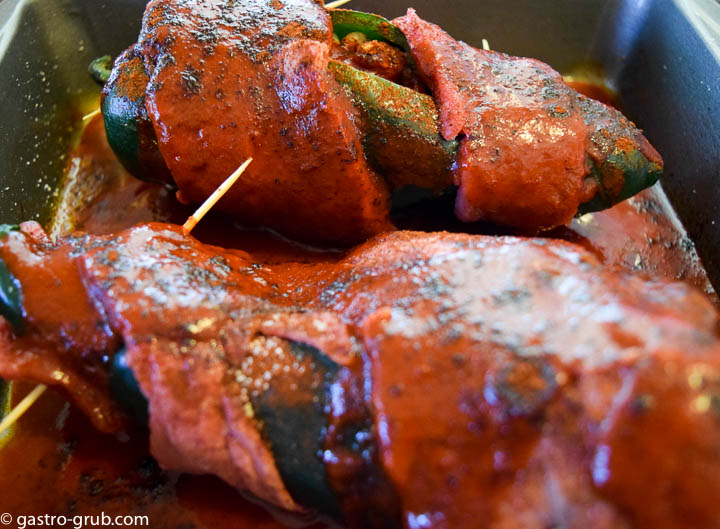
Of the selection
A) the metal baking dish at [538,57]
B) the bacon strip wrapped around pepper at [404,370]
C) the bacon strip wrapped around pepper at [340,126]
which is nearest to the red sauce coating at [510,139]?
the bacon strip wrapped around pepper at [340,126]

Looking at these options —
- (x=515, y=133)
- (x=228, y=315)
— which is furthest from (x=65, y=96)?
(x=515, y=133)

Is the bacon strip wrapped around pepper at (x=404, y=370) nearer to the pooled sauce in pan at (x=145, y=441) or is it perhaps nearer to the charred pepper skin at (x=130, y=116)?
the pooled sauce in pan at (x=145, y=441)

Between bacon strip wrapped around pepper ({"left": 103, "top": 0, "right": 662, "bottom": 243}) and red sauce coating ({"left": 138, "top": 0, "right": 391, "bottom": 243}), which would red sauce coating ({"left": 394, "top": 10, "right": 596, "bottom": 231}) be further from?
red sauce coating ({"left": 138, "top": 0, "right": 391, "bottom": 243})

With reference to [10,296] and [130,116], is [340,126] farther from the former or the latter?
[10,296]

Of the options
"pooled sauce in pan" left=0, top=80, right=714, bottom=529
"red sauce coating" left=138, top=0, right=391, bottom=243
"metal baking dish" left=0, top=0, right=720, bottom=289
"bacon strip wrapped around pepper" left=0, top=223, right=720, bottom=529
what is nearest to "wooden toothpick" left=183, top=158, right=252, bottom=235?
"red sauce coating" left=138, top=0, right=391, bottom=243

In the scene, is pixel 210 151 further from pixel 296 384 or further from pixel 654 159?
pixel 654 159

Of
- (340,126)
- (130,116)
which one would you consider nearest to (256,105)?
(340,126)
